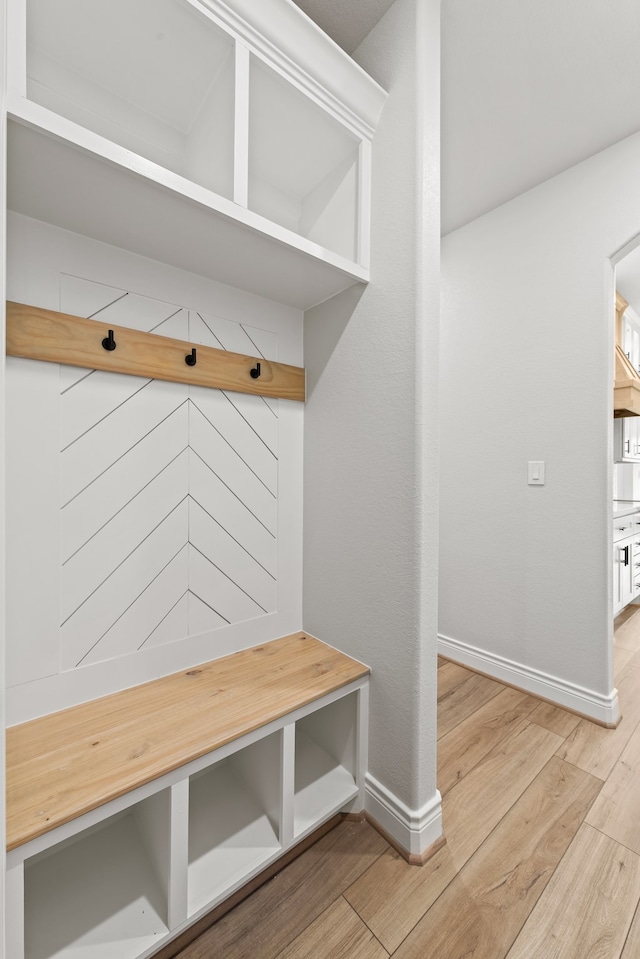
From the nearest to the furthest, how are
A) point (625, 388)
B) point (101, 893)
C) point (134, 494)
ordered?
point (101, 893) < point (134, 494) < point (625, 388)

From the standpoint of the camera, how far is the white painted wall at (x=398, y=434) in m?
1.23

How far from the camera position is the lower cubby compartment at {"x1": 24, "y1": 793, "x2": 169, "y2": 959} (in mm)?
912

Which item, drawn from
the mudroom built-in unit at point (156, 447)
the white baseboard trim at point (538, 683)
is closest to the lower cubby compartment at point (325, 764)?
the mudroom built-in unit at point (156, 447)

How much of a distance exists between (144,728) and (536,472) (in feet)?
6.51

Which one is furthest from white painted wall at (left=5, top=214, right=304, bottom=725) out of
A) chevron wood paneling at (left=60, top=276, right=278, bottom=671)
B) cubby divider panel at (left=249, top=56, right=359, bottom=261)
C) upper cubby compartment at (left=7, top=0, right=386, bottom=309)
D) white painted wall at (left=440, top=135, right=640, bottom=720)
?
white painted wall at (left=440, top=135, right=640, bottom=720)

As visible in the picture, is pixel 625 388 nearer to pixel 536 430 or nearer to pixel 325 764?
pixel 536 430

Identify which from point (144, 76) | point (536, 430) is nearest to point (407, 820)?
point (536, 430)

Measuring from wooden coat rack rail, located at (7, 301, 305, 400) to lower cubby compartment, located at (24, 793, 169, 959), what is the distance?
3.75 ft

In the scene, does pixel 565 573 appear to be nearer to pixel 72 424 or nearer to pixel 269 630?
pixel 269 630

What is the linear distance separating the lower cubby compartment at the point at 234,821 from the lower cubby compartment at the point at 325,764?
0.10m

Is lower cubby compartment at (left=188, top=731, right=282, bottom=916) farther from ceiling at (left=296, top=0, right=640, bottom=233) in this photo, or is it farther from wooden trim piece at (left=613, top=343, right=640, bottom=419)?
wooden trim piece at (left=613, top=343, right=640, bottom=419)

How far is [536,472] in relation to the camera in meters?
2.09

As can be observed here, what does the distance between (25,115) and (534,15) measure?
5.26ft

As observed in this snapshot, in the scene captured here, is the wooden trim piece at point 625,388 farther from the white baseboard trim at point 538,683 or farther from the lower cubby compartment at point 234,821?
the lower cubby compartment at point 234,821
